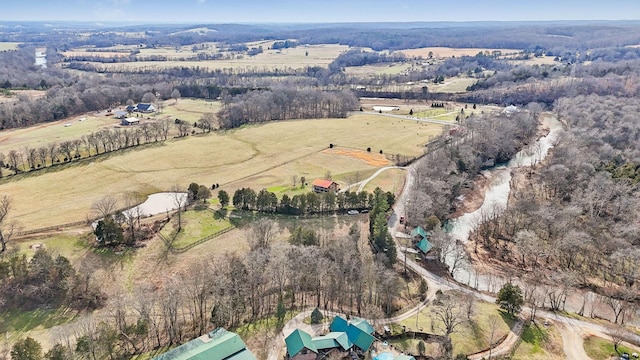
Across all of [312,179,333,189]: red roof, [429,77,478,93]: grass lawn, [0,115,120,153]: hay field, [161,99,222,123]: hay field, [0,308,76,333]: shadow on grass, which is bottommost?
[0,308,76,333]: shadow on grass

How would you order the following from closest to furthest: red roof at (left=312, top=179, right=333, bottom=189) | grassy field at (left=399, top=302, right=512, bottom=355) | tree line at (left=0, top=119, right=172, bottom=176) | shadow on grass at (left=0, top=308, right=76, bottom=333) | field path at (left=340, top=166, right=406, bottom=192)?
grassy field at (left=399, top=302, right=512, bottom=355) → shadow on grass at (left=0, top=308, right=76, bottom=333) → red roof at (left=312, top=179, right=333, bottom=189) → field path at (left=340, top=166, right=406, bottom=192) → tree line at (left=0, top=119, right=172, bottom=176)

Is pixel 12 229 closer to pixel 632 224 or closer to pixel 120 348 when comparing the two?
Result: pixel 120 348

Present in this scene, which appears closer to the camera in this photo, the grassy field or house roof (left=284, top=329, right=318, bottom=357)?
house roof (left=284, top=329, right=318, bottom=357)

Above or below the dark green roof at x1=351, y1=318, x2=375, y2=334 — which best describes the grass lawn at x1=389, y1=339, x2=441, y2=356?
below

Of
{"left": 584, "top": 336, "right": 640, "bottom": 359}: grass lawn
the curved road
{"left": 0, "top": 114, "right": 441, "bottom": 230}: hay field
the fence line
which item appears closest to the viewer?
{"left": 584, "top": 336, "right": 640, "bottom": 359}: grass lawn

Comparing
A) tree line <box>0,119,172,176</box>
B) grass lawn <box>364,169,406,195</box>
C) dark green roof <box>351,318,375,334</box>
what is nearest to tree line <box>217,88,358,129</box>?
tree line <box>0,119,172,176</box>

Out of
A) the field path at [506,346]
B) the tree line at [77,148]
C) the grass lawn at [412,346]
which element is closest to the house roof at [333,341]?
the grass lawn at [412,346]

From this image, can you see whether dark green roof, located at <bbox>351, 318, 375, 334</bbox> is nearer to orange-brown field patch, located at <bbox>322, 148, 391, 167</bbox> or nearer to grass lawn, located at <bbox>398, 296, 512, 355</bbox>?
grass lawn, located at <bbox>398, 296, 512, 355</bbox>

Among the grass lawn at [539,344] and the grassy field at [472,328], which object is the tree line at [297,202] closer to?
the grassy field at [472,328]
